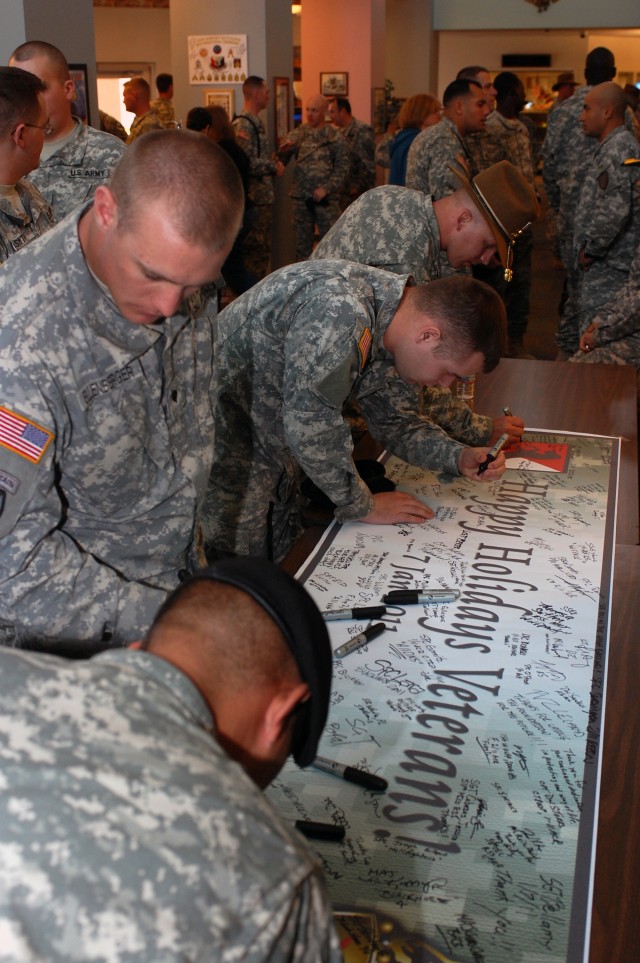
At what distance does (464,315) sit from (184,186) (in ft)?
2.92

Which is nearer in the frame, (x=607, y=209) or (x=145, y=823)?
(x=145, y=823)

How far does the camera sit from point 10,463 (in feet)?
4.16

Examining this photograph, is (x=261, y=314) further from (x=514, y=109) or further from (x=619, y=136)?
(x=514, y=109)

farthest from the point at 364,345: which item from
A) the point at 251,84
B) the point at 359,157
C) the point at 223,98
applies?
the point at 359,157

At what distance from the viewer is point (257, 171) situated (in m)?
7.15

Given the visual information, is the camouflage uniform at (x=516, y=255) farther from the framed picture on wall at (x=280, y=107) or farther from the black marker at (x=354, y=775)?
the black marker at (x=354, y=775)

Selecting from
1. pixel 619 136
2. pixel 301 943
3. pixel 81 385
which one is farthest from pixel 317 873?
pixel 619 136

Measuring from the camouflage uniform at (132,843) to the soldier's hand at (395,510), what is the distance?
1.35 m

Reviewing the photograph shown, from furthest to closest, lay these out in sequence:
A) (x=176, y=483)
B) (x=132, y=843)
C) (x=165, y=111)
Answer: (x=165, y=111) < (x=176, y=483) < (x=132, y=843)

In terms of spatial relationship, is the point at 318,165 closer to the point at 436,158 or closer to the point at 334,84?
the point at 334,84

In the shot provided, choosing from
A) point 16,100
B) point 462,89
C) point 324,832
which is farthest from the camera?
point 462,89

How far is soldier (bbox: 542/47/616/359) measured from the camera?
6059mm

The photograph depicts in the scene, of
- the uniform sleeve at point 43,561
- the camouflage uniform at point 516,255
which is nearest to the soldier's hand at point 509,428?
the uniform sleeve at point 43,561

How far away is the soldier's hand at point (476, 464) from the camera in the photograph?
7.58 feet
